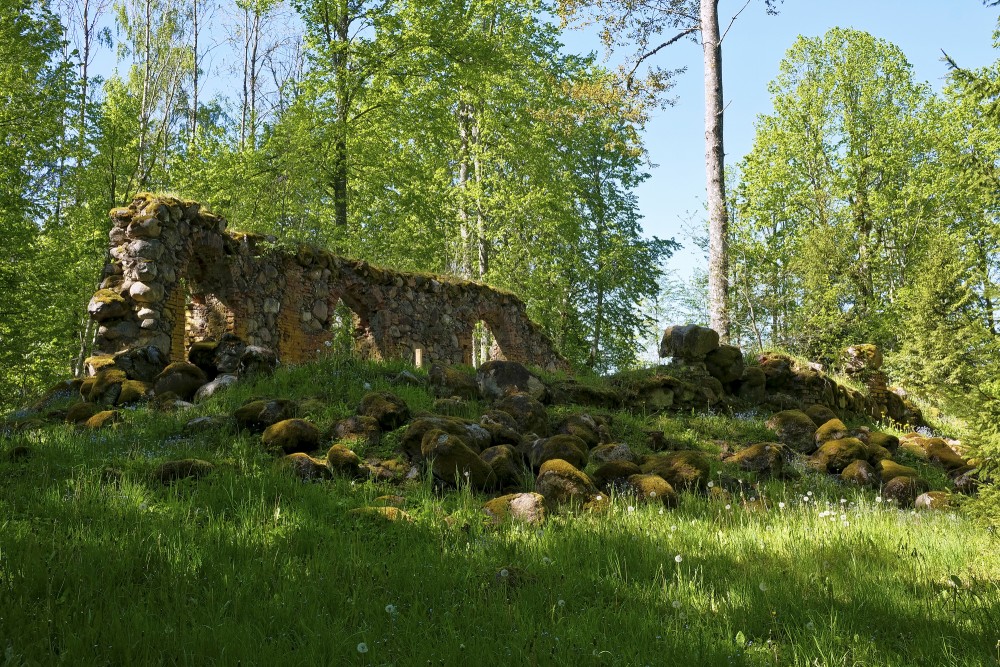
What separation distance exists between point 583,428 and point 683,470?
1696 millimetres

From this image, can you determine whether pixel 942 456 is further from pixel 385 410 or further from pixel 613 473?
pixel 385 410

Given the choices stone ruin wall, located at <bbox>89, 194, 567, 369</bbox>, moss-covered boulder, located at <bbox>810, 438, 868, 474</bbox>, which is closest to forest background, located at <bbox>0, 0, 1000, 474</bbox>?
stone ruin wall, located at <bbox>89, 194, 567, 369</bbox>

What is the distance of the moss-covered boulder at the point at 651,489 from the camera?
5336mm

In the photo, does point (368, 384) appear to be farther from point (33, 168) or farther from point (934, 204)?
point (934, 204)

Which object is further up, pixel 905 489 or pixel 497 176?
pixel 497 176

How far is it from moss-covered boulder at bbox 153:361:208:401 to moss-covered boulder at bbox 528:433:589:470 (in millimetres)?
4487

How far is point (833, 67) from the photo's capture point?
26.3m

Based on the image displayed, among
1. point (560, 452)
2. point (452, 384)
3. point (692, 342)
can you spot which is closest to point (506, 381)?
point (452, 384)

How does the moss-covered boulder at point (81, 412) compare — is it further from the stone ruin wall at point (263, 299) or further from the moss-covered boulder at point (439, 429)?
the moss-covered boulder at point (439, 429)

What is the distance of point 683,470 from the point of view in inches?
235

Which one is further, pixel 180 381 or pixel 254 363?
pixel 254 363

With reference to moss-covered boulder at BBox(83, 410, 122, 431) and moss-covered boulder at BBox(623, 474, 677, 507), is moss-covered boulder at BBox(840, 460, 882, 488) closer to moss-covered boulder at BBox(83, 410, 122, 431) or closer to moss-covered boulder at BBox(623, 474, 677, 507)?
moss-covered boulder at BBox(623, 474, 677, 507)

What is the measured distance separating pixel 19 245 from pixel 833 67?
27.1 metres

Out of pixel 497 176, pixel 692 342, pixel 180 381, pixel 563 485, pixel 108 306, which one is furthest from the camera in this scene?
pixel 497 176
